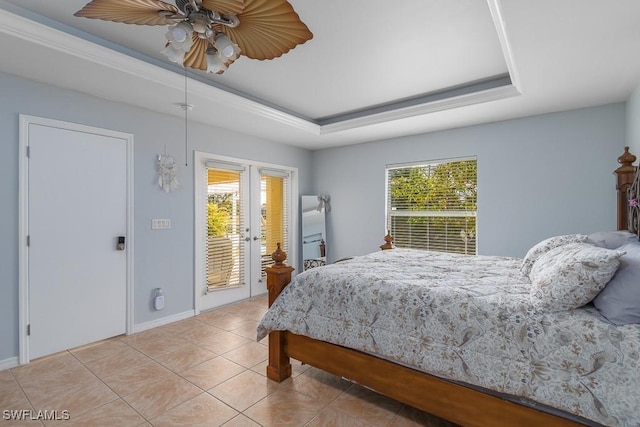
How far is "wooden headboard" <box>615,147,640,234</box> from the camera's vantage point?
2198 mm

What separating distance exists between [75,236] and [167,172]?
43.4 inches

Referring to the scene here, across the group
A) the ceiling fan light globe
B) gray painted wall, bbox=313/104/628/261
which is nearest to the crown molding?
gray painted wall, bbox=313/104/628/261

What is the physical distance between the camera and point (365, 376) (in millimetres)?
1986

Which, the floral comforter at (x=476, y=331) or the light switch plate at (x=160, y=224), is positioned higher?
the light switch plate at (x=160, y=224)

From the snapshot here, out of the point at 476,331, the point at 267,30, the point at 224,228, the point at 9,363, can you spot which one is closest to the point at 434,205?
the point at 224,228

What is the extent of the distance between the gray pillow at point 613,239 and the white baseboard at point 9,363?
178 inches

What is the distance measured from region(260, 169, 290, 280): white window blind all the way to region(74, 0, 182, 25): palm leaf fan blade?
3.25 meters

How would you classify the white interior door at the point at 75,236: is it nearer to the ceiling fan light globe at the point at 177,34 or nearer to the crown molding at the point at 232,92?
the crown molding at the point at 232,92

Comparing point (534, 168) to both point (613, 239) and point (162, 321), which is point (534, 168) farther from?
point (162, 321)

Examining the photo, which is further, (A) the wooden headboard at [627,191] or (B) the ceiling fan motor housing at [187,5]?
(A) the wooden headboard at [627,191]

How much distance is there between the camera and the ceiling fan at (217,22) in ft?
4.66

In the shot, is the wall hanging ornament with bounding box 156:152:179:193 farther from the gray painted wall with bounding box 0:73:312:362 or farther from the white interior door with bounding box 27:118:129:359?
the white interior door with bounding box 27:118:129:359

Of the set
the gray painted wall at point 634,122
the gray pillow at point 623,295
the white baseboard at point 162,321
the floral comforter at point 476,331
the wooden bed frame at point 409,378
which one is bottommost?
the white baseboard at point 162,321

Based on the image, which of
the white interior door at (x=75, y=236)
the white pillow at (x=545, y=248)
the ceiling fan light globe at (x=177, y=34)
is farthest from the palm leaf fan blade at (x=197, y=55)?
the white pillow at (x=545, y=248)
